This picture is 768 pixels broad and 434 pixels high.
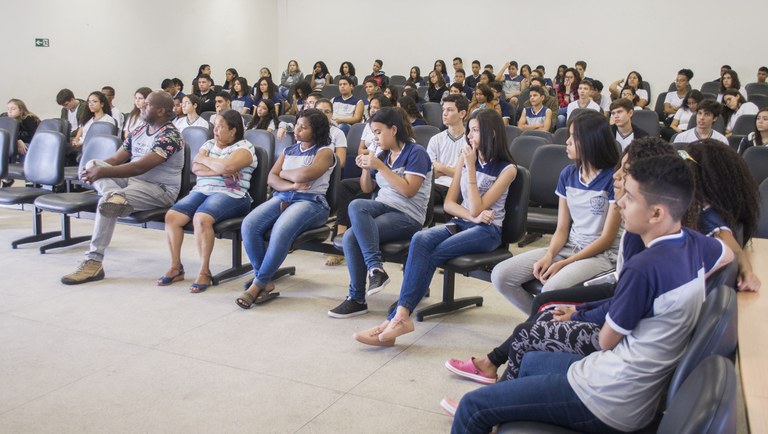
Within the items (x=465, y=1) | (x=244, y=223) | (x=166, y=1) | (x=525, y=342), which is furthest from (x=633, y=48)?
(x=525, y=342)

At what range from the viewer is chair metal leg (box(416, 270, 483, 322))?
3.58 m

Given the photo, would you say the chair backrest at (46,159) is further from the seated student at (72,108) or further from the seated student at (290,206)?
the seated student at (72,108)

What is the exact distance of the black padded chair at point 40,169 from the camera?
15.7ft

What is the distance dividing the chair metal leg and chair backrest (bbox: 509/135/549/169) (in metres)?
1.60

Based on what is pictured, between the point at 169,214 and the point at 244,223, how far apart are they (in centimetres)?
53

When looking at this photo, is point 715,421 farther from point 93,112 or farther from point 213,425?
point 93,112

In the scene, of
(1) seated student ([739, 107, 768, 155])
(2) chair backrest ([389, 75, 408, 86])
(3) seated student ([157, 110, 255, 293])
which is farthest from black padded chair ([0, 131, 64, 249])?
(2) chair backrest ([389, 75, 408, 86])

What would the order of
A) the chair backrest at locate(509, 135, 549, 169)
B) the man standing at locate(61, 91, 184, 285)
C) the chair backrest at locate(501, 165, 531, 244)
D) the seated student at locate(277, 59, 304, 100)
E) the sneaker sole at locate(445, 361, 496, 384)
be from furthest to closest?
the seated student at locate(277, 59, 304, 100), the chair backrest at locate(509, 135, 549, 169), the man standing at locate(61, 91, 184, 285), the chair backrest at locate(501, 165, 531, 244), the sneaker sole at locate(445, 361, 496, 384)

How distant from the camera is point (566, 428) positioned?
1.69 meters

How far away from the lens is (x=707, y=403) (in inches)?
43.3

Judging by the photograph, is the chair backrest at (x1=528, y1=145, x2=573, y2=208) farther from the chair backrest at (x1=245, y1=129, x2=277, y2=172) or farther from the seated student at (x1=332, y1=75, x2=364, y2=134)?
A: the seated student at (x1=332, y1=75, x2=364, y2=134)

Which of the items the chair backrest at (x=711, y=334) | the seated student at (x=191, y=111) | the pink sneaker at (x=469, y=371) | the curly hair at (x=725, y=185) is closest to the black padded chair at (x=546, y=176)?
the pink sneaker at (x=469, y=371)

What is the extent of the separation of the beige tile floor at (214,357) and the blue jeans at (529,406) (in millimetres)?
698

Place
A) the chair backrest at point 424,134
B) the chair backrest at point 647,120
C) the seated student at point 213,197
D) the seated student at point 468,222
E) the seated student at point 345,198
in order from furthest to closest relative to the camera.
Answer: the chair backrest at point 647,120, the chair backrest at point 424,134, the seated student at point 345,198, the seated student at point 213,197, the seated student at point 468,222
